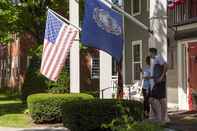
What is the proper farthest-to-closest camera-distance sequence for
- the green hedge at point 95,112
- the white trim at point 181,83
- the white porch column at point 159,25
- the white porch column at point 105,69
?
1. the white trim at point 181,83
2. the white porch column at point 105,69
3. the white porch column at point 159,25
4. the green hedge at point 95,112

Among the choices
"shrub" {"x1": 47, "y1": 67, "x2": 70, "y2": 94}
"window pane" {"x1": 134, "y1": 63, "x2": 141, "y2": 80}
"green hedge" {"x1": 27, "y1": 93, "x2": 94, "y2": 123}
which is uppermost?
"window pane" {"x1": 134, "y1": 63, "x2": 141, "y2": 80}

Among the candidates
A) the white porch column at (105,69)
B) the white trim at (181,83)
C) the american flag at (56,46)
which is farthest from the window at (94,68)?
the american flag at (56,46)

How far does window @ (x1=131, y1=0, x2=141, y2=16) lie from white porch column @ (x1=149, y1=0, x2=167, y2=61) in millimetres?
11090

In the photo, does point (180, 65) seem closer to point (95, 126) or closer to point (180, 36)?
point (180, 36)

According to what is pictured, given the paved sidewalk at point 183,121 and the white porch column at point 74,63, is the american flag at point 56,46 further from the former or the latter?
the paved sidewalk at point 183,121

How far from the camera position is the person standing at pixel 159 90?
1420 cm

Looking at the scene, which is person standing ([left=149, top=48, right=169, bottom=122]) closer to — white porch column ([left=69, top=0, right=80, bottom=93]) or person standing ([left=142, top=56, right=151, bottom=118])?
person standing ([left=142, top=56, right=151, bottom=118])

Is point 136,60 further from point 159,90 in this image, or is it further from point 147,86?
point 159,90

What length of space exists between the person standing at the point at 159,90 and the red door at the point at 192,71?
21.3 feet

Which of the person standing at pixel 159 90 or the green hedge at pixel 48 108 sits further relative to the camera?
the green hedge at pixel 48 108

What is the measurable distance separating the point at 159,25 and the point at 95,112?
8.27ft

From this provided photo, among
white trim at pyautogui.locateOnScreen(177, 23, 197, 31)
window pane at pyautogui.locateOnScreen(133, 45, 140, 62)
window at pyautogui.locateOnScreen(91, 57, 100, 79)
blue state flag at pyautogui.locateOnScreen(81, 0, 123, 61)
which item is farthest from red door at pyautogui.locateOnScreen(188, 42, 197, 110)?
window at pyautogui.locateOnScreen(91, 57, 100, 79)

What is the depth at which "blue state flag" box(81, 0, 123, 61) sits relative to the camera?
13992 millimetres

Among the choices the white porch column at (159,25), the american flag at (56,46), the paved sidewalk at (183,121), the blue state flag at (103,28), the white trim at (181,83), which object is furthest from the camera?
the white trim at (181,83)
